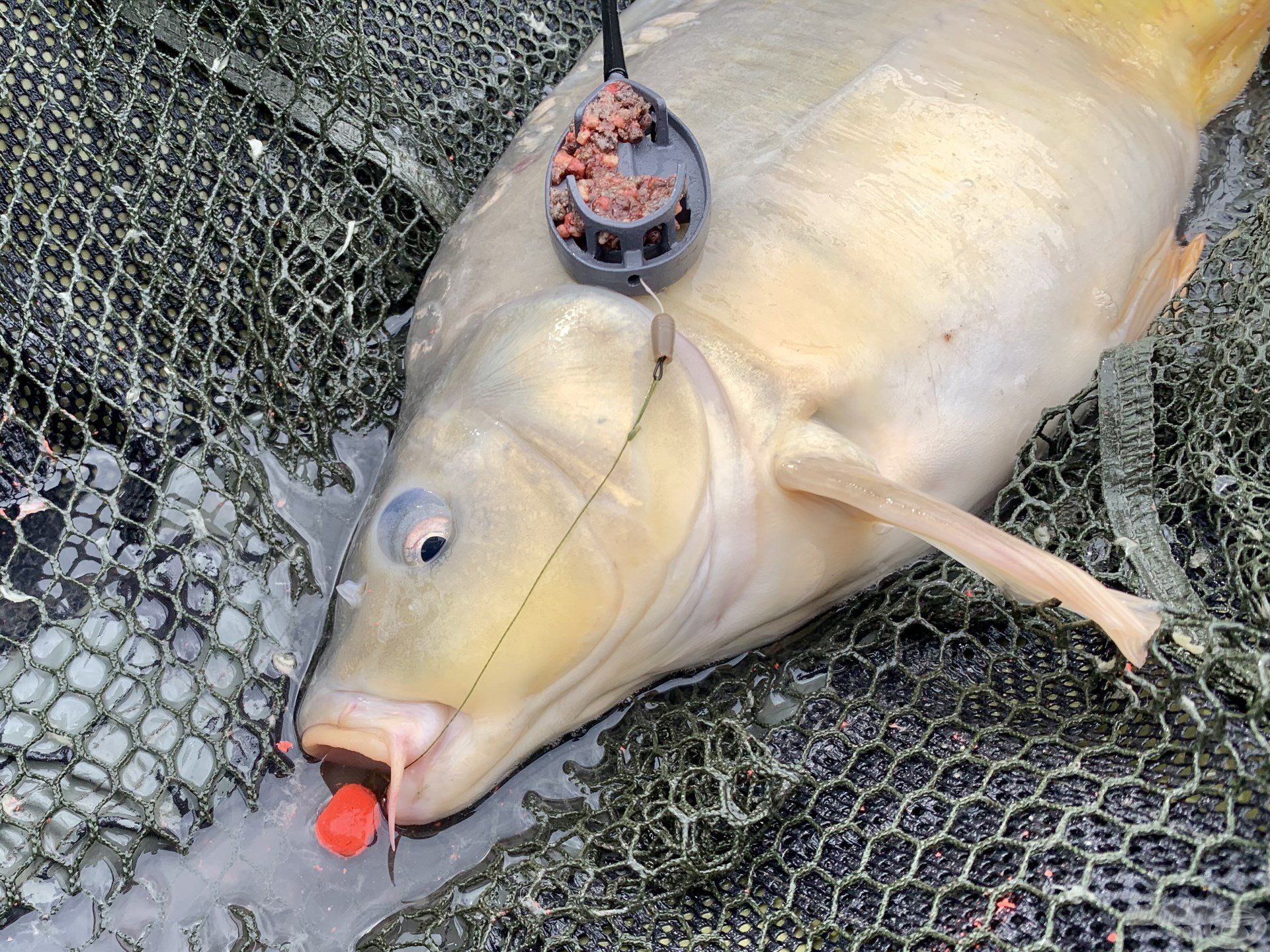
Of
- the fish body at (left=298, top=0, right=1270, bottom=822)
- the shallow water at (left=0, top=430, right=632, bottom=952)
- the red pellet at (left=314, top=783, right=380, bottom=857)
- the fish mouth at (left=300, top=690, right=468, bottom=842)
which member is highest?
the fish body at (left=298, top=0, right=1270, bottom=822)

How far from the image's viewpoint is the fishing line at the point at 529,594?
1790mm

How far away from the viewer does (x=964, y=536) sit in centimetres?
181

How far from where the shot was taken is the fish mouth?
183 cm

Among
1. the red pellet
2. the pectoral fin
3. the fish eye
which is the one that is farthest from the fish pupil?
the pectoral fin

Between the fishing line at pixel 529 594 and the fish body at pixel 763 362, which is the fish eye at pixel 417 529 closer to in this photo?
the fish body at pixel 763 362

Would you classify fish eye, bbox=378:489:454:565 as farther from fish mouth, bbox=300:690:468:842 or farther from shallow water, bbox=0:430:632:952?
shallow water, bbox=0:430:632:952

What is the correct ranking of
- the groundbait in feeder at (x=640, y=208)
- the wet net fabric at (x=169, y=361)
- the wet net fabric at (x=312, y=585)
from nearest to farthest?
1. the wet net fabric at (x=312, y=585)
2. the groundbait in feeder at (x=640, y=208)
3. the wet net fabric at (x=169, y=361)

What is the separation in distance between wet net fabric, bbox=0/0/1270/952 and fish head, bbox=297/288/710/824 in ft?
0.94

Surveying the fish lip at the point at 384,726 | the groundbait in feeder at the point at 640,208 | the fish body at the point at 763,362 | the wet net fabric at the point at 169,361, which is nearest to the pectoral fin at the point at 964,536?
the fish body at the point at 763,362

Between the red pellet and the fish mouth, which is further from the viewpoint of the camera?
→ the red pellet

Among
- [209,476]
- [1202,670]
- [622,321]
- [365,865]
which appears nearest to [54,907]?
[365,865]

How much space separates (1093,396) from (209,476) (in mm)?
2057

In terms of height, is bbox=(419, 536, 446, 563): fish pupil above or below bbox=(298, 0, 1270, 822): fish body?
below

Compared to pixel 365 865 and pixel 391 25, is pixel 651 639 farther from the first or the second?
pixel 391 25
